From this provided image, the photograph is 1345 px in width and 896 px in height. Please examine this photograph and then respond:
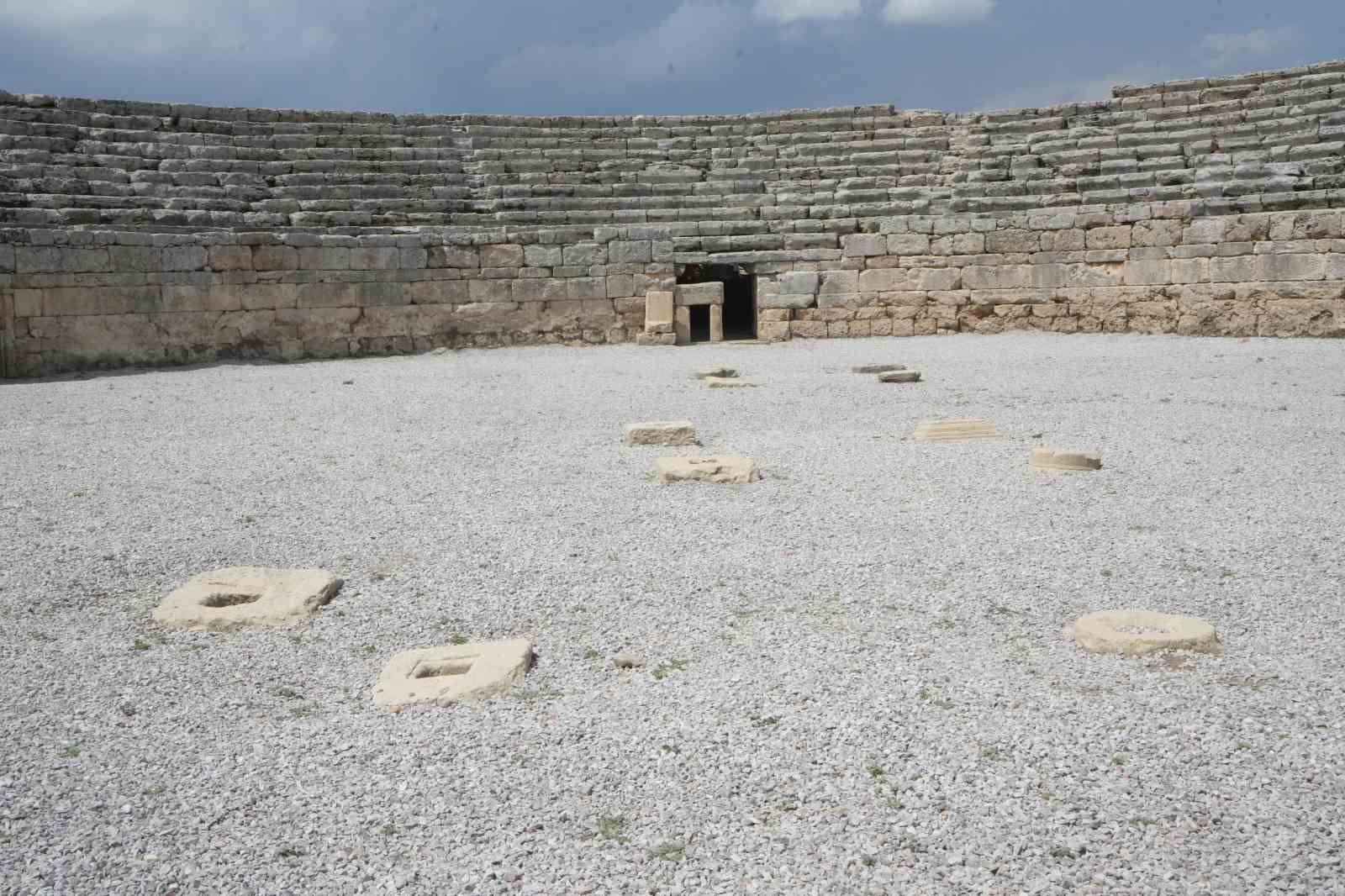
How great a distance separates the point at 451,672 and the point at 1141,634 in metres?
2.24

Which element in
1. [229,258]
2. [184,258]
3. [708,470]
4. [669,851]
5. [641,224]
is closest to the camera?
[669,851]

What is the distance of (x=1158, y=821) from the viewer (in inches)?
88.0

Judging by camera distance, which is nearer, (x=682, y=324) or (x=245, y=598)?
(x=245, y=598)

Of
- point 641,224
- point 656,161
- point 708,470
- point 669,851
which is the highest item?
point 656,161

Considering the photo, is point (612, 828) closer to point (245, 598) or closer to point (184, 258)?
point (245, 598)

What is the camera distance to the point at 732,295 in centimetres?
2022

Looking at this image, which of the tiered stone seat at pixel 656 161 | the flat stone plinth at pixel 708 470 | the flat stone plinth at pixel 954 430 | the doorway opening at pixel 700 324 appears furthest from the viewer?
the doorway opening at pixel 700 324

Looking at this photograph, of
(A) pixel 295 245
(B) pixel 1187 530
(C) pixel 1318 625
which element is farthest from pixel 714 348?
(C) pixel 1318 625

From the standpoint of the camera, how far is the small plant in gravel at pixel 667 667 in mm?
3129

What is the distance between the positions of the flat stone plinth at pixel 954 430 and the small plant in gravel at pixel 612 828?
4.98 m

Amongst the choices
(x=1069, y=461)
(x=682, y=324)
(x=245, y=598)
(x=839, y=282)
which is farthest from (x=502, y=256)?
(x=245, y=598)

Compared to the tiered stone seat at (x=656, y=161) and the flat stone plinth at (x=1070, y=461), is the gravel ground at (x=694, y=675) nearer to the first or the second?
the flat stone plinth at (x=1070, y=461)

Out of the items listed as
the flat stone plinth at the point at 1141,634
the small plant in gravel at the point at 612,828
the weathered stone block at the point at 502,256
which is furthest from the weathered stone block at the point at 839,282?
the small plant in gravel at the point at 612,828

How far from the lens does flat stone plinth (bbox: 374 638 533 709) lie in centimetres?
298
